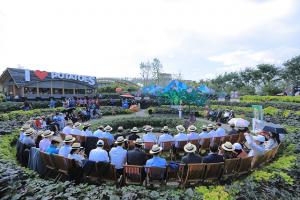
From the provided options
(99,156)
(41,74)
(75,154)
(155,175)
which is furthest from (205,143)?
(41,74)

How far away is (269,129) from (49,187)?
6.93 meters

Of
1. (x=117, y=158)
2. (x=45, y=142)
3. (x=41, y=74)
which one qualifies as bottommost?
(x=117, y=158)

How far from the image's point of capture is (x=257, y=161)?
20.5 feet

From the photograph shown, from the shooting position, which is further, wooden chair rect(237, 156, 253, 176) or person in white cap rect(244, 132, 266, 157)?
person in white cap rect(244, 132, 266, 157)

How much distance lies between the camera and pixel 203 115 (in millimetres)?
22391

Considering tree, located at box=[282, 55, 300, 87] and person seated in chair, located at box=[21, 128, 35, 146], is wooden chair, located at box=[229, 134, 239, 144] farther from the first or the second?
tree, located at box=[282, 55, 300, 87]

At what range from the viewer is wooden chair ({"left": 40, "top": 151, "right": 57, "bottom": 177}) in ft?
20.0

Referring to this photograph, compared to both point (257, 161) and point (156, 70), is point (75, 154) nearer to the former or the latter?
point (257, 161)

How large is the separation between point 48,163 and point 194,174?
3.77 m

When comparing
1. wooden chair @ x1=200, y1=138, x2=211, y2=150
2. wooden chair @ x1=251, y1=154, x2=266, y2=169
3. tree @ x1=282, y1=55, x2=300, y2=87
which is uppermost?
tree @ x1=282, y1=55, x2=300, y2=87

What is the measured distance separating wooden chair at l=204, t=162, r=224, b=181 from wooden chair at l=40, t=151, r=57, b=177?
3.82 metres

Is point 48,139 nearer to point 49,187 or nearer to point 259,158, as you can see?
point 49,187

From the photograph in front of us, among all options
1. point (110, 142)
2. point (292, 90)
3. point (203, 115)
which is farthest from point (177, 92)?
point (292, 90)

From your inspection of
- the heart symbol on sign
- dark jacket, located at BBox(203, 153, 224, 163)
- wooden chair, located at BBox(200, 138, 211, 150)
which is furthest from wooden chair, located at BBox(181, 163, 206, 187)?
the heart symbol on sign
